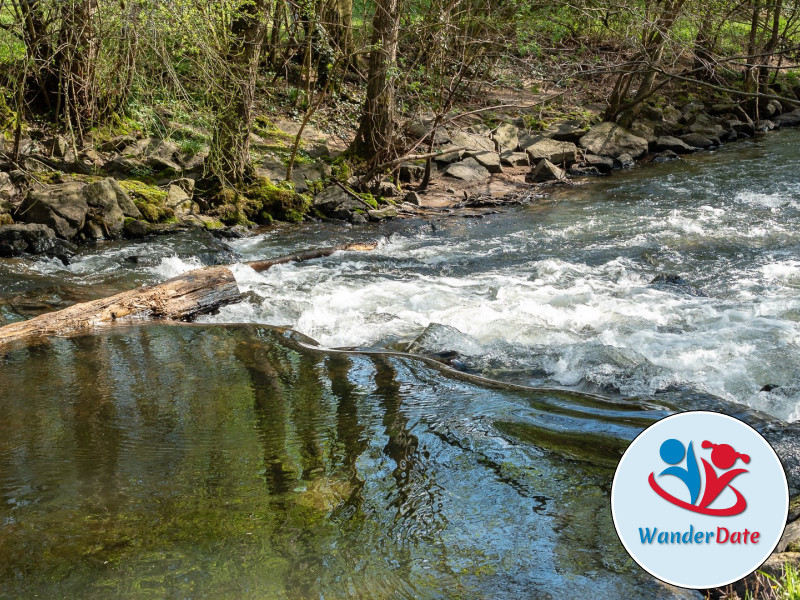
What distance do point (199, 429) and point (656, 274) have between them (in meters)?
6.06

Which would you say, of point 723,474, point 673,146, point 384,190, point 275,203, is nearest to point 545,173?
point 384,190

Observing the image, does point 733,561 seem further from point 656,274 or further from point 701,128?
point 701,128

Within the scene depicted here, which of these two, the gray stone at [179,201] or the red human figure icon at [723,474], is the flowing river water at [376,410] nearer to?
the red human figure icon at [723,474]

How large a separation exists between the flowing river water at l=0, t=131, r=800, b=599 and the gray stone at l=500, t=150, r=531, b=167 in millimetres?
6106

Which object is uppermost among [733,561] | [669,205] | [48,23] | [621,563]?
[48,23]

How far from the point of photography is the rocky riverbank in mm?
10570

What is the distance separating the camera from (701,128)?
18.3 metres

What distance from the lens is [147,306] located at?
7.07 metres

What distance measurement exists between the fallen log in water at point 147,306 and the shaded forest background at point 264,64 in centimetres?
228

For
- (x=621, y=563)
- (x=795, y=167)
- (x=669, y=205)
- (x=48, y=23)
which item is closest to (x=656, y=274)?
(x=669, y=205)

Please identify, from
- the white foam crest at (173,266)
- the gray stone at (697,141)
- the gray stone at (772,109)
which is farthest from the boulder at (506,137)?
the white foam crest at (173,266)

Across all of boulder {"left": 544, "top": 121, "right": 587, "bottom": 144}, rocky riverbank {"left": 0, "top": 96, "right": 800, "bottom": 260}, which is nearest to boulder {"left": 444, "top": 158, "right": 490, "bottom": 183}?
rocky riverbank {"left": 0, "top": 96, "right": 800, "bottom": 260}

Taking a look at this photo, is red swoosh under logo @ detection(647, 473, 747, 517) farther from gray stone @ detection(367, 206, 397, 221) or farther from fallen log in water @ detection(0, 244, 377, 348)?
gray stone @ detection(367, 206, 397, 221)

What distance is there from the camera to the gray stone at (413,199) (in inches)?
522
